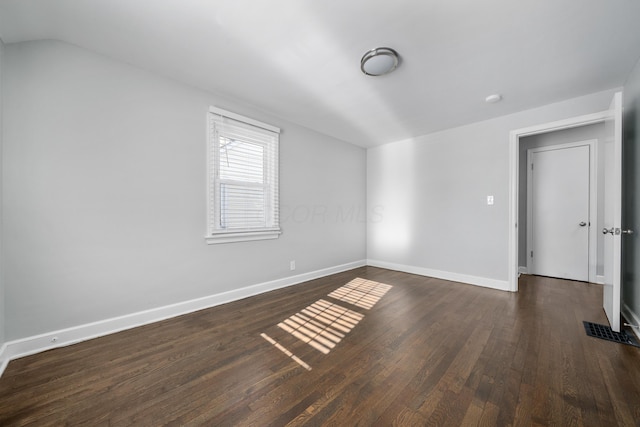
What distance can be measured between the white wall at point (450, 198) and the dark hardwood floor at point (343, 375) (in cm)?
123

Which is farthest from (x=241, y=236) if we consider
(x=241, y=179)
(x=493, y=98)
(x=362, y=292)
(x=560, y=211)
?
(x=560, y=211)

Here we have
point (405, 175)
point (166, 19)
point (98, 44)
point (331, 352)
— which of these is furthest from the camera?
point (405, 175)

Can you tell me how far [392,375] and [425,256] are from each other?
2.94 m

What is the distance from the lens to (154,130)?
2441 millimetres

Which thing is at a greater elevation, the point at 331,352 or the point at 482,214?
the point at 482,214

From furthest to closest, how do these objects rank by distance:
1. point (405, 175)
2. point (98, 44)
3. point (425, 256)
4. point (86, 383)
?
point (405, 175), point (425, 256), point (98, 44), point (86, 383)

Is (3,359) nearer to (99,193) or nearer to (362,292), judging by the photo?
(99,193)

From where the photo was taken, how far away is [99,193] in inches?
84.4

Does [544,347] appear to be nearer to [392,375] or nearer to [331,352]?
[392,375]

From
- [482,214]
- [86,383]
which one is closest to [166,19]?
[86,383]

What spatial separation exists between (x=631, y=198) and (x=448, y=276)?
2162mm

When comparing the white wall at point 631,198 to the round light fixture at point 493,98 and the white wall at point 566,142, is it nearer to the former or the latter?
the round light fixture at point 493,98

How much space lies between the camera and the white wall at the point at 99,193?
6.10ft

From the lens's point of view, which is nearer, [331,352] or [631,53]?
[331,352]
